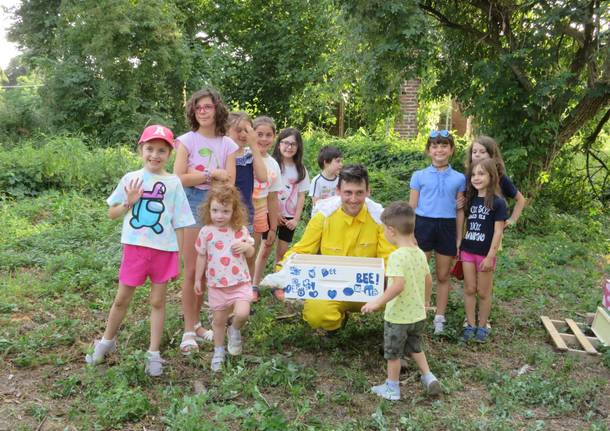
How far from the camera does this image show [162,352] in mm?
4141

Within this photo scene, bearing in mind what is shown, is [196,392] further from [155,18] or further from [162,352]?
[155,18]

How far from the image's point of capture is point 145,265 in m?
3.68

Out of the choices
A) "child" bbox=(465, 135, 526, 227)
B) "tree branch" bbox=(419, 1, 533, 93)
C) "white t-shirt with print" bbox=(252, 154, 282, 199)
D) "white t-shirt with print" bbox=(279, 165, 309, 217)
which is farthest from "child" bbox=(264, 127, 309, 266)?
"tree branch" bbox=(419, 1, 533, 93)

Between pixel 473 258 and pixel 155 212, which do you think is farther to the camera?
pixel 473 258

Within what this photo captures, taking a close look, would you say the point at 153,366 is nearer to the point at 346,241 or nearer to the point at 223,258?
the point at 223,258

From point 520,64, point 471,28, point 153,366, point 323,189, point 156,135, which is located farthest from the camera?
point 471,28

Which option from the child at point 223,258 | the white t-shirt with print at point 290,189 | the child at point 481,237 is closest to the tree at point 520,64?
the white t-shirt with print at point 290,189

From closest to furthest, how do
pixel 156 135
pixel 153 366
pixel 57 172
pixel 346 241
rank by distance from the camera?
pixel 156 135 < pixel 153 366 < pixel 346 241 < pixel 57 172

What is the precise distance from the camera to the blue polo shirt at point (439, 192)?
15.2ft

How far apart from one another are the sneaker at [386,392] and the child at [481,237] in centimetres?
124

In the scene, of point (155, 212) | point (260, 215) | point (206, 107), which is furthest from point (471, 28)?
point (155, 212)

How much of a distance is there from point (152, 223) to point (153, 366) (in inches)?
37.7

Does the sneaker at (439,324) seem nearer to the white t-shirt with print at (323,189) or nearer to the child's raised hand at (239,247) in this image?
the white t-shirt with print at (323,189)

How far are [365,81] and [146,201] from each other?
5.63 metres
